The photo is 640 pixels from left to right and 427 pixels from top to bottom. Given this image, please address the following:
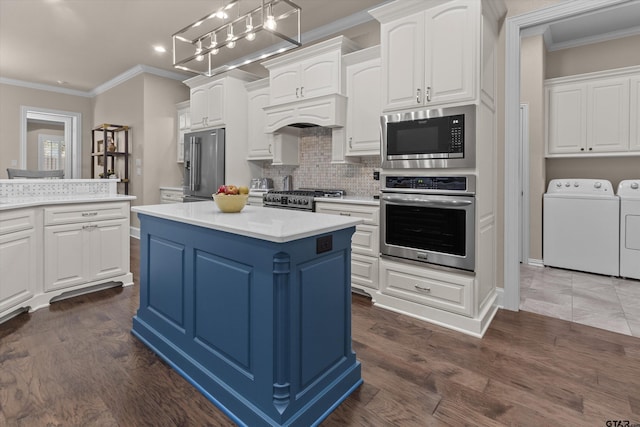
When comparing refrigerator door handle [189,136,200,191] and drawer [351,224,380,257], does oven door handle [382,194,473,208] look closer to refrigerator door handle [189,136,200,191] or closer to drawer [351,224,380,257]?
drawer [351,224,380,257]

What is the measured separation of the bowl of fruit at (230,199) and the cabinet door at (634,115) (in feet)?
15.1

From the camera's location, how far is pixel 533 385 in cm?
192

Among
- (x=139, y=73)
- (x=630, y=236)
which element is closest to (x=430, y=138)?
(x=630, y=236)

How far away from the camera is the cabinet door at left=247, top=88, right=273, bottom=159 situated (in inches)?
182

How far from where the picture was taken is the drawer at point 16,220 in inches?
102

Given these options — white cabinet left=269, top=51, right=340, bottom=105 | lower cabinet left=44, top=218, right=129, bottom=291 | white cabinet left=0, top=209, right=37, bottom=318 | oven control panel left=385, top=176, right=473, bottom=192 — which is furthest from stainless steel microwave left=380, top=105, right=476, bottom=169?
white cabinet left=0, top=209, right=37, bottom=318

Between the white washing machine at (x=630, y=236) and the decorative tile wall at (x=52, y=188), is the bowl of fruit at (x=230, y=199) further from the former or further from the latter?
the white washing machine at (x=630, y=236)

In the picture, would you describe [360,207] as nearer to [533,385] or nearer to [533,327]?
[533,327]

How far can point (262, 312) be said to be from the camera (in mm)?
1535

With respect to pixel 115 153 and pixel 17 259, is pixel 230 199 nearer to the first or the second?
pixel 17 259

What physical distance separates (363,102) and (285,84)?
106cm

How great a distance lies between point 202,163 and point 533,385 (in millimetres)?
4464

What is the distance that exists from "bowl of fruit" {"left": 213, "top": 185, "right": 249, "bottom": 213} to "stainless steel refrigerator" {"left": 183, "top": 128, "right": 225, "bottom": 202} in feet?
8.94

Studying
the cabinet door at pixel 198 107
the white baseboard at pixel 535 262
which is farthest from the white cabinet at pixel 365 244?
the cabinet door at pixel 198 107
